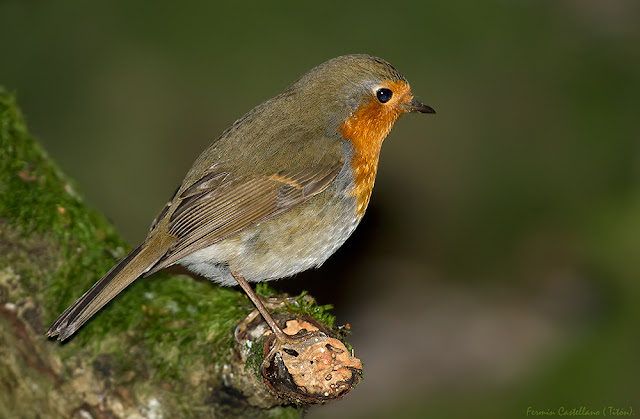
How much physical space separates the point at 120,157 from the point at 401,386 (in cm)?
383

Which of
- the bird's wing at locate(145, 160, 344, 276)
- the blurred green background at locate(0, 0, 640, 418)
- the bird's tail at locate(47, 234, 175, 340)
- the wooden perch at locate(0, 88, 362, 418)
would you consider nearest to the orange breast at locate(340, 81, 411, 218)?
the bird's wing at locate(145, 160, 344, 276)

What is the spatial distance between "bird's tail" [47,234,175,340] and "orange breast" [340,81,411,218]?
3.84 ft

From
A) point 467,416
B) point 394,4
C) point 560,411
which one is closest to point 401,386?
point 467,416

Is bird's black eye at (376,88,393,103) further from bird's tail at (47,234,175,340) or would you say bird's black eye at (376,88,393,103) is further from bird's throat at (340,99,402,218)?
bird's tail at (47,234,175,340)

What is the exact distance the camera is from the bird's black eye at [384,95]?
4098 millimetres

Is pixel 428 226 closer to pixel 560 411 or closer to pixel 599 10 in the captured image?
pixel 560 411


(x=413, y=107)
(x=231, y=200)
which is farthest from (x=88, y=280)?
(x=413, y=107)

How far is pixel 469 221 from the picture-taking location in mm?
7441

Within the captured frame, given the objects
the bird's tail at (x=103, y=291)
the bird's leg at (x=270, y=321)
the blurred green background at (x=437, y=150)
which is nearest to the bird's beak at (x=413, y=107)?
the bird's leg at (x=270, y=321)

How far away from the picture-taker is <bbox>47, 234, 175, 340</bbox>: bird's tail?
341 cm

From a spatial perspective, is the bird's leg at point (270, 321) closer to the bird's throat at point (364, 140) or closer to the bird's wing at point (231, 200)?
the bird's wing at point (231, 200)

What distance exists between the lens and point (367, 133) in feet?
13.4

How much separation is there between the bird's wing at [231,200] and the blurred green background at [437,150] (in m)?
2.84

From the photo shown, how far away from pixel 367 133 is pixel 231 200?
34.7 inches
